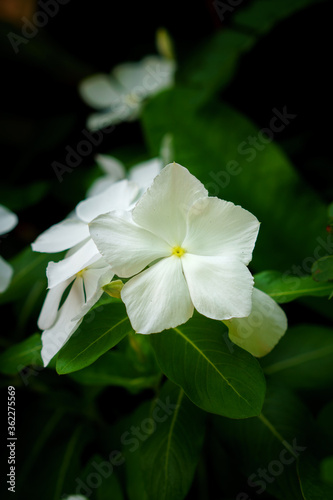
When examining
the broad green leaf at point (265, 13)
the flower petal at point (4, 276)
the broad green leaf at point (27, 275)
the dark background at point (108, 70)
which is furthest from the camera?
the dark background at point (108, 70)

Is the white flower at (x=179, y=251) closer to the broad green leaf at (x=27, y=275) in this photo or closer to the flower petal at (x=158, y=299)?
the flower petal at (x=158, y=299)

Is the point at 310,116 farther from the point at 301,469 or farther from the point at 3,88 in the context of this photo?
the point at 3,88

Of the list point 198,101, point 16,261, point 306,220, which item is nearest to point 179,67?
point 198,101

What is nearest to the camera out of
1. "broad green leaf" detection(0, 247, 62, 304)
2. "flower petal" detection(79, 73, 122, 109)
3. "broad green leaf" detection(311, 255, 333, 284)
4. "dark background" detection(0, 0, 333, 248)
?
"broad green leaf" detection(311, 255, 333, 284)

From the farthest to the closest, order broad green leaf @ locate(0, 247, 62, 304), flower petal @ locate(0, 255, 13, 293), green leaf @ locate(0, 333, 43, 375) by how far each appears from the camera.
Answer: broad green leaf @ locate(0, 247, 62, 304), flower petal @ locate(0, 255, 13, 293), green leaf @ locate(0, 333, 43, 375)

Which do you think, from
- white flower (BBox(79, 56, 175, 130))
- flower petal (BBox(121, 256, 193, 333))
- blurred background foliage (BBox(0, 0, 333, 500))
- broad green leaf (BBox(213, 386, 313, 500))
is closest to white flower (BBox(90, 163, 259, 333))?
flower petal (BBox(121, 256, 193, 333))

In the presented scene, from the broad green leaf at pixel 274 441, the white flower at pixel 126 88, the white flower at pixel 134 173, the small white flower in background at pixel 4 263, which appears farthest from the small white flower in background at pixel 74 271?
the white flower at pixel 126 88

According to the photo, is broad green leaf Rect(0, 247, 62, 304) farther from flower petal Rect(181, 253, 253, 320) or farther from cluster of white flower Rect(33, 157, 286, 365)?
flower petal Rect(181, 253, 253, 320)
